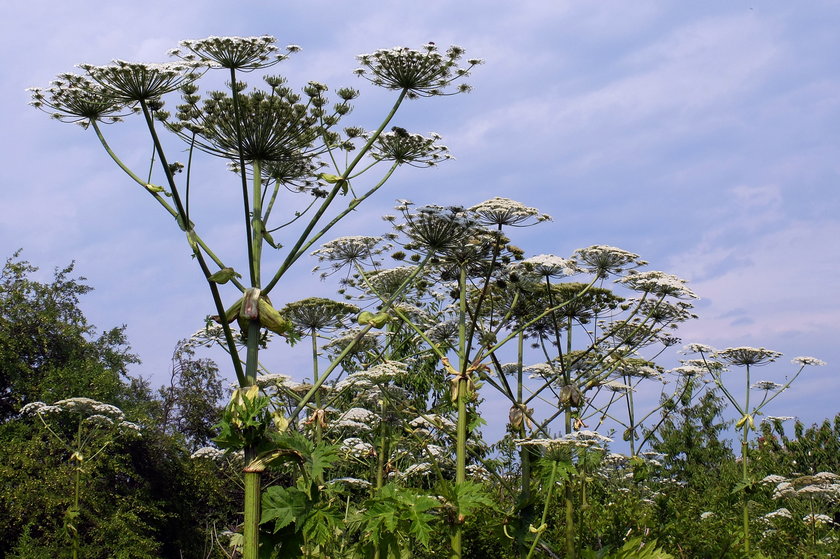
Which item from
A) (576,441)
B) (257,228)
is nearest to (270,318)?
(257,228)

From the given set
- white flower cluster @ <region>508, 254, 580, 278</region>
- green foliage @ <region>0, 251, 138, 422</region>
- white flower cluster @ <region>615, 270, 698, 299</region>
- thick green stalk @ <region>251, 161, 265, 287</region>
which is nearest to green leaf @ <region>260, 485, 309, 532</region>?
thick green stalk @ <region>251, 161, 265, 287</region>

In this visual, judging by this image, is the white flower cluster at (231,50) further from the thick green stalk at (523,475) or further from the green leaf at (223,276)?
the thick green stalk at (523,475)

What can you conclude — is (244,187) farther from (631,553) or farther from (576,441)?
(631,553)

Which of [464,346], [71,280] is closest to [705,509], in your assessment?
[464,346]

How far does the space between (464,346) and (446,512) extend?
1859 mm

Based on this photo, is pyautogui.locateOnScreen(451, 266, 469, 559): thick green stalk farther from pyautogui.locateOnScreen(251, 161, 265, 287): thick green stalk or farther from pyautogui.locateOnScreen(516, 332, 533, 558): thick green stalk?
pyautogui.locateOnScreen(251, 161, 265, 287): thick green stalk

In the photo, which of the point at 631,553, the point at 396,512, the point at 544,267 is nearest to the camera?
the point at 396,512

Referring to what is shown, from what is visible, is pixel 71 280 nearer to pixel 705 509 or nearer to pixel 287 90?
pixel 705 509

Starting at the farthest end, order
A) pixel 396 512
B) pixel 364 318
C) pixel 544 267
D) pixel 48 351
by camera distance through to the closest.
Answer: pixel 48 351 < pixel 544 267 < pixel 364 318 < pixel 396 512

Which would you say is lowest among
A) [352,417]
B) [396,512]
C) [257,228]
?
[396,512]

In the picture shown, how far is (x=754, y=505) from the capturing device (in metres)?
19.6

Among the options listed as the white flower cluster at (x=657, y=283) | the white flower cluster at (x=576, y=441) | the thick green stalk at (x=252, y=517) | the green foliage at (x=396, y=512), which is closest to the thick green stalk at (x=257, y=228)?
the thick green stalk at (x=252, y=517)

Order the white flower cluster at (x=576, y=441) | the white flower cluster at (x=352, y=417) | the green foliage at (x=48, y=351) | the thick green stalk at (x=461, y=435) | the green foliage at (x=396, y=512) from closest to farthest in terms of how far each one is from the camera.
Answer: the green foliage at (x=396, y=512)
the thick green stalk at (x=461, y=435)
the white flower cluster at (x=576, y=441)
the white flower cluster at (x=352, y=417)
the green foliage at (x=48, y=351)

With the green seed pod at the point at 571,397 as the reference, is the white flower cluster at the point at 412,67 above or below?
above
